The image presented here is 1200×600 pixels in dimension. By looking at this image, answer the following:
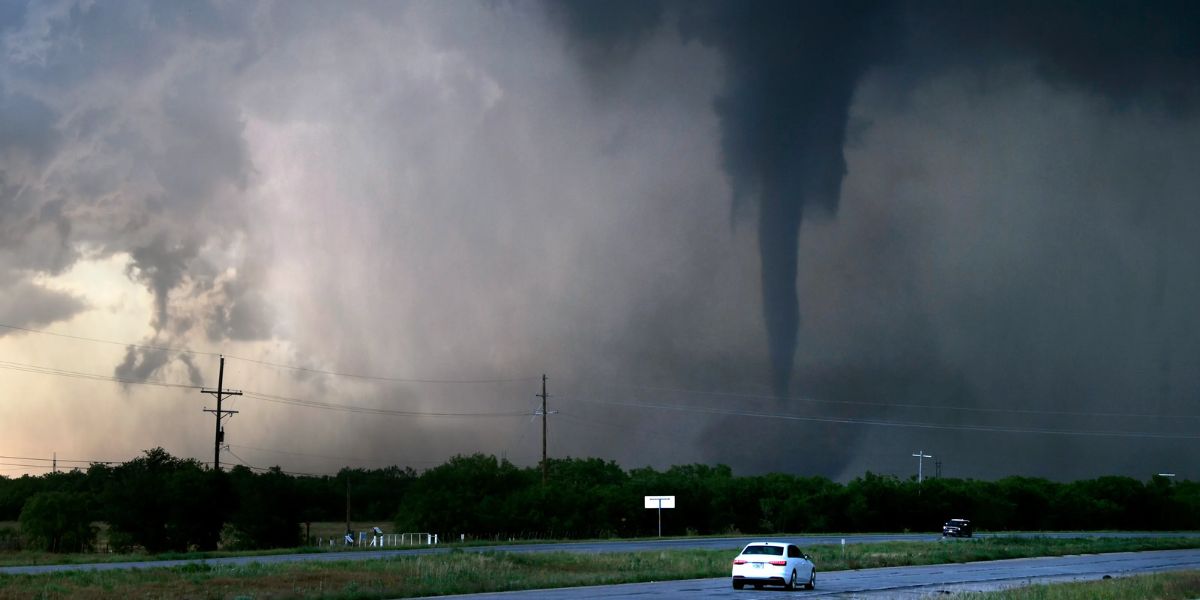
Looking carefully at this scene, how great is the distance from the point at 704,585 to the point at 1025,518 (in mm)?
128672

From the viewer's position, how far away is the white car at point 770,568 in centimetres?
4338

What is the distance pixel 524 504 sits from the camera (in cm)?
12875

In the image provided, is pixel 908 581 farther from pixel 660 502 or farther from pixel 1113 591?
pixel 660 502

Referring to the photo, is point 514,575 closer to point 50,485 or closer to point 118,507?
point 118,507

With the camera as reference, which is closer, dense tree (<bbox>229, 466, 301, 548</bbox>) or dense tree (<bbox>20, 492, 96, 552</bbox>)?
dense tree (<bbox>20, 492, 96, 552</bbox>)

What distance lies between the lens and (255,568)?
53.2 m

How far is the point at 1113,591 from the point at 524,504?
3629 inches

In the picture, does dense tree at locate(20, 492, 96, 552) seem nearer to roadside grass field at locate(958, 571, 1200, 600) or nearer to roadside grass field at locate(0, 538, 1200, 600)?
roadside grass field at locate(0, 538, 1200, 600)

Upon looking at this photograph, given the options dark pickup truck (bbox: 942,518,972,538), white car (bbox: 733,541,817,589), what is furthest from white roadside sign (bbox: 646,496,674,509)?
white car (bbox: 733,541,817,589)

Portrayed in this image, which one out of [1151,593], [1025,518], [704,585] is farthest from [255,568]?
[1025,518]

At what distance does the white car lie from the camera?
4338 centimetres

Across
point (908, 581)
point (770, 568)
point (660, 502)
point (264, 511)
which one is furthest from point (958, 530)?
point (770, 568)

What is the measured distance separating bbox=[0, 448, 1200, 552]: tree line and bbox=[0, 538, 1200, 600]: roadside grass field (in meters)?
49.7

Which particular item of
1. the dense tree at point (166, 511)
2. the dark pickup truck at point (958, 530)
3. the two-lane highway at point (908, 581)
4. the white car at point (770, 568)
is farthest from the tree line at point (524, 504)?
the white car at point (770, 568)
